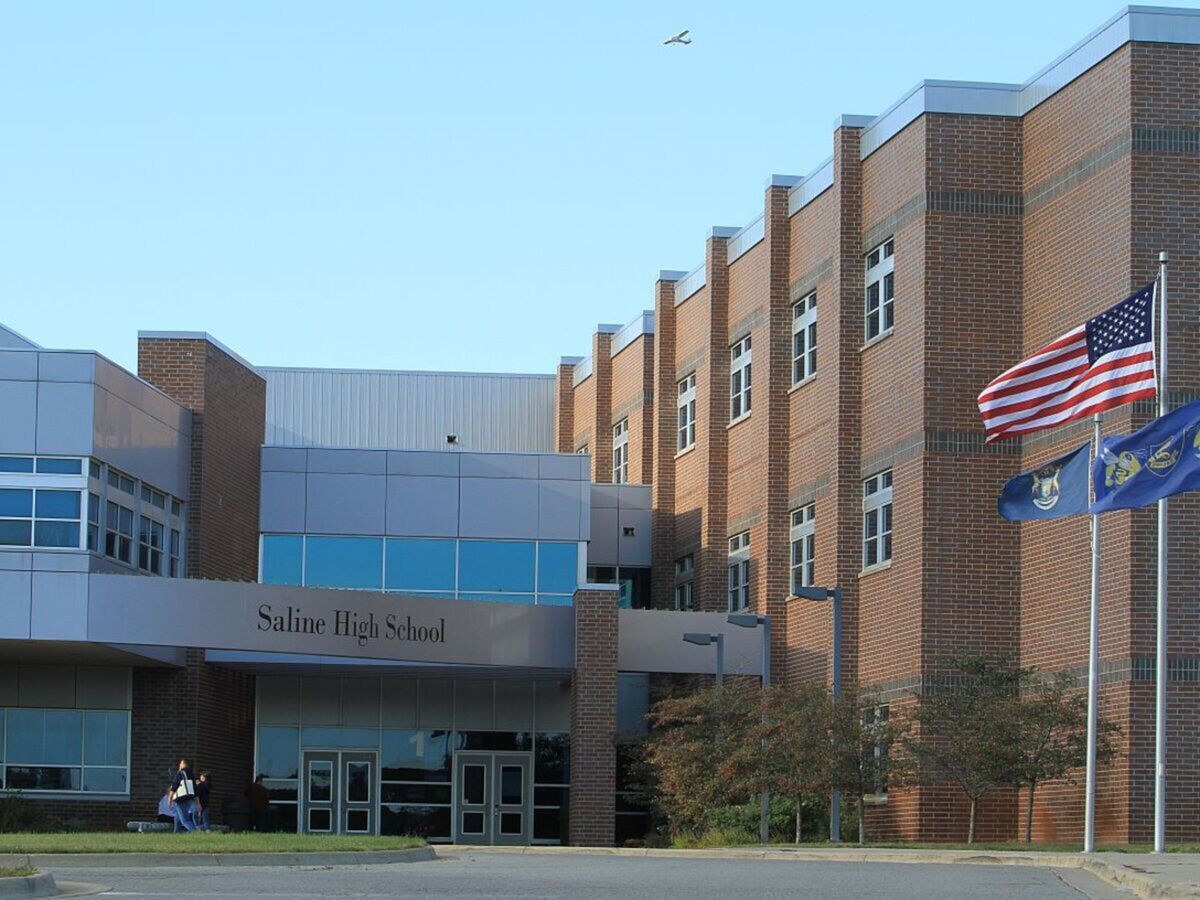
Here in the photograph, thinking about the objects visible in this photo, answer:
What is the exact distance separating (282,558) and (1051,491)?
24.8m

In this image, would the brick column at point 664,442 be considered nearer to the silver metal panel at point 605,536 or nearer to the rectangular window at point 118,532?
the silver metal panel at point 605,536

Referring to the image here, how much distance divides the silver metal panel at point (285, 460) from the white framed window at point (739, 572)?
1025cm

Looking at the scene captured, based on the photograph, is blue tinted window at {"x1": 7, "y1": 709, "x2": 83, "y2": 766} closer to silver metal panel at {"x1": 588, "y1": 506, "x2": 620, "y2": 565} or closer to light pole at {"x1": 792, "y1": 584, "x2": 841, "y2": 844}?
silver metal panel at {"x1": 588, "y1": 506, "x2": 620, "y2": 565}

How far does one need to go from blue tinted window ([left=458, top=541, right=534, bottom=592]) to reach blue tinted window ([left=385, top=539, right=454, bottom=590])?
0.35 m

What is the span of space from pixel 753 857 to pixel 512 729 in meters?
20.9

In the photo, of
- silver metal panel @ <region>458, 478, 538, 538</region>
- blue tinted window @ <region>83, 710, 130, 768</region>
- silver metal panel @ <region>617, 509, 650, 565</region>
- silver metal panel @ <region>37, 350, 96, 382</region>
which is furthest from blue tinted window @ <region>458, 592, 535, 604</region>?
silver metal panel @ <region>37, 350, 96, 382</region>

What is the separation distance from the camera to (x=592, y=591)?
152 ft

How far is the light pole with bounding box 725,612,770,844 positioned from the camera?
128 feet

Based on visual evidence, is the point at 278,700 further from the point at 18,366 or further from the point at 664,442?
the point at 664,442

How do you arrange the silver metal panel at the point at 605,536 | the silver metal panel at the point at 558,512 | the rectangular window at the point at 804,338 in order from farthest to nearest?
the silver metal panel at the point at 605,536
the silver metal panel at the point at 558,512
the rectangular window at the point at 804,338

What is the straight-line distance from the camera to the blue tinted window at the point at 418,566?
167 ft

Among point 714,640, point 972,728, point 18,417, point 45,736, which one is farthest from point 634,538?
point 972,728

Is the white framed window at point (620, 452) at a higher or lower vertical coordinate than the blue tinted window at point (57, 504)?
higher

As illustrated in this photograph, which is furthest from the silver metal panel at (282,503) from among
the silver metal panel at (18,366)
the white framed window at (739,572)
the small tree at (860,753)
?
the small tree at (860,753)
